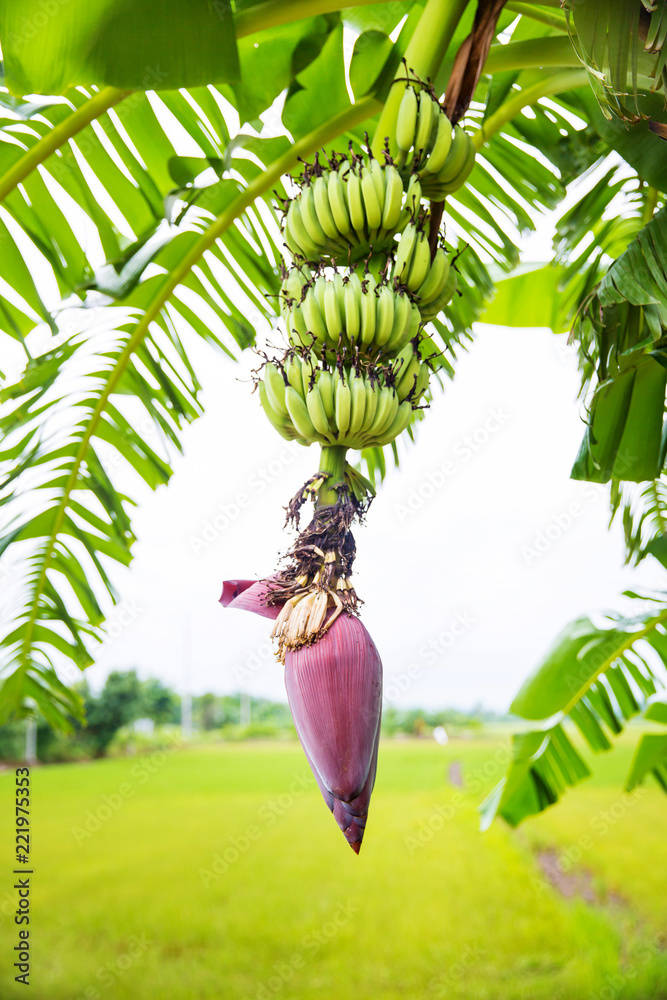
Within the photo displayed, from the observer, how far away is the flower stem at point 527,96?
777 millimetres

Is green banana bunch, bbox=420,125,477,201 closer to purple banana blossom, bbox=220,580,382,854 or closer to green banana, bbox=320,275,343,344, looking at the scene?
green banana, bbox=320,275,343,344

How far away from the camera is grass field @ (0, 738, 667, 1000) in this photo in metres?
2.90

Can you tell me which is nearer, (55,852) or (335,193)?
(335,193)

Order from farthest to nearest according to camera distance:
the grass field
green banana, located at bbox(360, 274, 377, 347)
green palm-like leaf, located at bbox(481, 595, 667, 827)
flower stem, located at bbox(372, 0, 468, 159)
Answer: the grass field < green palm-like leaf, located at bbox(481, 595, 667, 827) < flower stem, located at bbox(372, 0, 468, 159) < green banana, located at bbox(360, 274, 377, 347)

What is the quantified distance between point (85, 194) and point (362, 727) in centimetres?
73

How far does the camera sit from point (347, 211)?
0.53m

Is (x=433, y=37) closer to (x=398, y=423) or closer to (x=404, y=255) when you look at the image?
(x=404, y=255)

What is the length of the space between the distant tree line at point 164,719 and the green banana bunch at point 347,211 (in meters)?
3.64

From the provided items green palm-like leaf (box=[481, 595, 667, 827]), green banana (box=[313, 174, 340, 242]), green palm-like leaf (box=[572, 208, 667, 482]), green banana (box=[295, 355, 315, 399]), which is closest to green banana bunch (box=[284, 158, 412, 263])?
green banana (box=[313, 174, 340, 242])

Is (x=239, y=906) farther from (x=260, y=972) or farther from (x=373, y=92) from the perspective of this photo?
(x=373, y=92)

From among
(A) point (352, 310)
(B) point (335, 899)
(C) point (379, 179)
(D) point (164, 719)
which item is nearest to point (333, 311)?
(A) point (352, 310)

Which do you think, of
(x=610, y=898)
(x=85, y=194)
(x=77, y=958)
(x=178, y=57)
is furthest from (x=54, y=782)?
(x=178, y=57)

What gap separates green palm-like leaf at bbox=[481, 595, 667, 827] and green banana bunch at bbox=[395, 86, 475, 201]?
0.85 metres

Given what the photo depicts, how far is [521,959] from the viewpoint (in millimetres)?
2932
